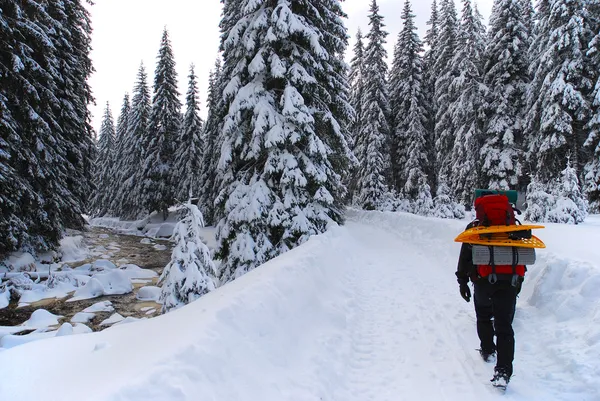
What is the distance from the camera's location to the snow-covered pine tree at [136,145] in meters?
37.3

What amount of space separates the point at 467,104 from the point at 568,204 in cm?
1356

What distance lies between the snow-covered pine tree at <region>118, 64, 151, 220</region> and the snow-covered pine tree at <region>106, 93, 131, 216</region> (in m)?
0.92

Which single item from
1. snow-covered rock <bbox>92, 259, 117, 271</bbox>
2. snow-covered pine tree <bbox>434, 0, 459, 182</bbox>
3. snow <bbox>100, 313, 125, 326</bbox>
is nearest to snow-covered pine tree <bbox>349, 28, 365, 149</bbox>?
snow-covered pine tree <bbox>434, 0, 459, 182</bbox>

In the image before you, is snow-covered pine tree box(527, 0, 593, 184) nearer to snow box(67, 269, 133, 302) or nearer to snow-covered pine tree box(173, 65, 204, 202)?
snow box(67, 269, 133, 302)

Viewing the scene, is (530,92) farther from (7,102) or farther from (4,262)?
(4,262)

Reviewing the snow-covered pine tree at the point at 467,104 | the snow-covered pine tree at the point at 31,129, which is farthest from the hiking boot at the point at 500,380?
the snow-covered pine tree at the point at 467,104

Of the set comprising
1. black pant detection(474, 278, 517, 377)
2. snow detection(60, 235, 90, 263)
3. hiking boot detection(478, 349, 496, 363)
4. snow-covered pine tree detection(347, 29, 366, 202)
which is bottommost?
snow detection(60, 235, 90, 263)

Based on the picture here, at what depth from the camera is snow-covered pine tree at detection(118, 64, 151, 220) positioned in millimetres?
37281

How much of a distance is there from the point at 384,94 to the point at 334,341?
2820 cm

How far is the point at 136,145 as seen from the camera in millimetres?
37531

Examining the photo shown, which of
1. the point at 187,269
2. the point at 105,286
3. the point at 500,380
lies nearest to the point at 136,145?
the point at 105,286

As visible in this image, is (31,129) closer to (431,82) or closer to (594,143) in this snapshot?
(594,143)

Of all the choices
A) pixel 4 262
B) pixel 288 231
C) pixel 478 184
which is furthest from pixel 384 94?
pixel 4 262

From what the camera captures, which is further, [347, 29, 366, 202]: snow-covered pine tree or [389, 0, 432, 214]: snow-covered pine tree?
[347, 29, 366, 202]: snow-covered pine tree
